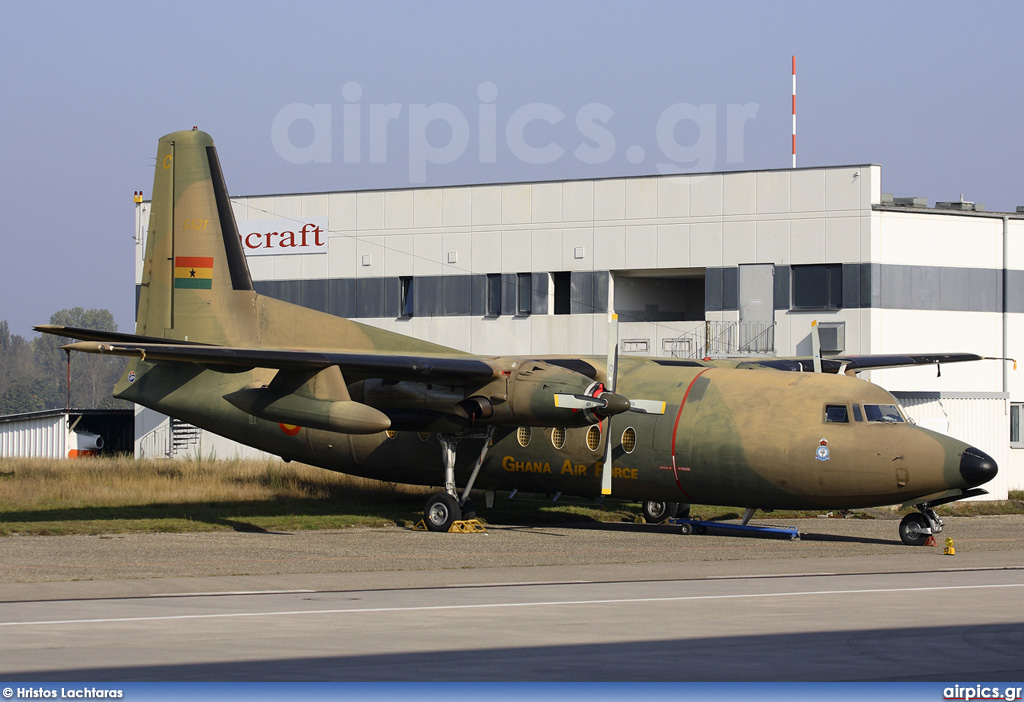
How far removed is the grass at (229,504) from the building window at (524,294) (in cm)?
949

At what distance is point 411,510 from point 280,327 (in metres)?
5.26

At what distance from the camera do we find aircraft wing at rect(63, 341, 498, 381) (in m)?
19.8

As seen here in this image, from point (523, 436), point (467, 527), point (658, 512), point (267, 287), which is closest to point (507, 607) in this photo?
point (467, 527)

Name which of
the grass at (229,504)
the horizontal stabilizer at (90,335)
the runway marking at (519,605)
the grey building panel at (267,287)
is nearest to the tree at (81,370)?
the grey building panel at (267,287)

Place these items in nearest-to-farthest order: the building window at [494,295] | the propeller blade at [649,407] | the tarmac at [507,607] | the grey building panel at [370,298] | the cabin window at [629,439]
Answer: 1. the tarmac at [507,607]
2. the propeller blade at [649,407]
3. the cabin window at [629,439]
4. the building window at [494,295]
5. the grey building panel at [370,298]

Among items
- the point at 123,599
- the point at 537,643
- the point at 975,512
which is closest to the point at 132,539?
the point at 123,599

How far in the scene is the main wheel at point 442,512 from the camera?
23281mm

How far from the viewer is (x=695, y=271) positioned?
38.9 meters

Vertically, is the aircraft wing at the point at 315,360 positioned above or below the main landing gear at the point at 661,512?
above

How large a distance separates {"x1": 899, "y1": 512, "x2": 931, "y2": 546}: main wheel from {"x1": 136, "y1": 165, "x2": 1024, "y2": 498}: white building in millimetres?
13260

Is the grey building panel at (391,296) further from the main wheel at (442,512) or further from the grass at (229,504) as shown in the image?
the main wheel at (442,512)

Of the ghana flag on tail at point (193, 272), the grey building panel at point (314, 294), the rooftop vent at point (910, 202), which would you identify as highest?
the rooftop vent at point (910, 202)

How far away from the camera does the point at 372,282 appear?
4316 centimetres

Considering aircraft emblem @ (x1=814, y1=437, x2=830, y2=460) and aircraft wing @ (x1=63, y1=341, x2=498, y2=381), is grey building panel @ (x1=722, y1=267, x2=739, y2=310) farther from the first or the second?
aircraft emblem @ (x1=814, y1=437, x2=830, y2=460)
